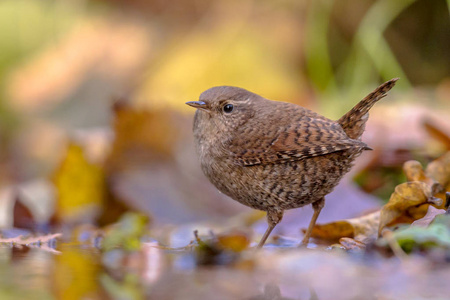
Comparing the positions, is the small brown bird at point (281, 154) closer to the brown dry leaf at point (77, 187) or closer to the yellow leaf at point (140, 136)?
the yellow leaf at point (140, 136)

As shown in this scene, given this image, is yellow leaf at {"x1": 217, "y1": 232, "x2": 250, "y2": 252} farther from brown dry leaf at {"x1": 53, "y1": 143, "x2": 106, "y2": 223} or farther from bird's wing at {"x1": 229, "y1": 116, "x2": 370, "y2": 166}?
A: brown dry leaf at {"x1": 53, "y1": 143, "x2": 106, "y2": 223}

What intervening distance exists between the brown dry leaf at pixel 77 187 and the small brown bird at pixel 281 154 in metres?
1.33

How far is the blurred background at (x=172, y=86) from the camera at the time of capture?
4.46 meters

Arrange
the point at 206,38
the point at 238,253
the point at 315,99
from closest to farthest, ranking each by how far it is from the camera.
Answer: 1. the point at 238,253
2. the point at 315,99
3. the point at 206,38

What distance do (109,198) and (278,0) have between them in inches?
208

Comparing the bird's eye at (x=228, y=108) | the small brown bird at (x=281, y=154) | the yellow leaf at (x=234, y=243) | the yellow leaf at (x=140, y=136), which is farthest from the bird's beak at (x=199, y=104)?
the yellow leaf at (x=234, y=243)

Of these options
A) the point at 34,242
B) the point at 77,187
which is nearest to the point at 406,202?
the point at 34,242

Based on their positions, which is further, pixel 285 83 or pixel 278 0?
pixel 278 0

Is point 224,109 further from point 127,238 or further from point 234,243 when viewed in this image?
point 234,243

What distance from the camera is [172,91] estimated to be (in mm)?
7910

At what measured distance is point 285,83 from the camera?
793 cm

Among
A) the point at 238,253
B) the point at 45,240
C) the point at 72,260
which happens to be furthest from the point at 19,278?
the point at 45,240

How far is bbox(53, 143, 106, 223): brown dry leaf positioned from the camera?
4.45 meters

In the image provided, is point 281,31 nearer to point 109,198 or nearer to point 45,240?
point 109,198
